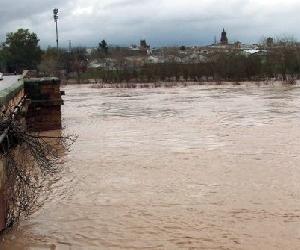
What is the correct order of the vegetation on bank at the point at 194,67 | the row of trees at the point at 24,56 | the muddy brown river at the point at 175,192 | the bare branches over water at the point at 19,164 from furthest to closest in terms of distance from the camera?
the row of trees at the point at 24,56 → the vegetation on bank at the point at 194,67 → the muddy brown river at the point at 175,192 → the bare branches over water at the point at 19,164

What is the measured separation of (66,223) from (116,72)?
191 ft

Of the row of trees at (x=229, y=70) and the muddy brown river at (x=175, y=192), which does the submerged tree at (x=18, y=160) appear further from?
the row of trees at (x=229, y=70)

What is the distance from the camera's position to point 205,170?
14.0 meters

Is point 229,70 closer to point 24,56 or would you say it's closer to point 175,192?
point 24,56

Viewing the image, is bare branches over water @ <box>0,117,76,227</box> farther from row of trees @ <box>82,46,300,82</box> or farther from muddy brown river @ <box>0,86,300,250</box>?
row of trees @ <box>82,46,300,82</box>

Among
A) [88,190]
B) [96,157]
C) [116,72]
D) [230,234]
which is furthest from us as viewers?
[116,72]

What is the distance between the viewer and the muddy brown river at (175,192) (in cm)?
909

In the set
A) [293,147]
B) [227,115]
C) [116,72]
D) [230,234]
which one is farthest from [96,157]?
[116,72]

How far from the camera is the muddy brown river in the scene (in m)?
9.09

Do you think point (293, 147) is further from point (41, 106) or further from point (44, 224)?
point (41, 106)

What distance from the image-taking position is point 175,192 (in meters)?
11.9

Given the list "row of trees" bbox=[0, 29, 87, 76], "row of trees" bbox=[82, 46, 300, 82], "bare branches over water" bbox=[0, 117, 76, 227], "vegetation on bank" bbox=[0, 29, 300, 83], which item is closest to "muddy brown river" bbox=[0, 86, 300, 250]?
"bare branches over water" bbox=[0, 117, 76, 227]

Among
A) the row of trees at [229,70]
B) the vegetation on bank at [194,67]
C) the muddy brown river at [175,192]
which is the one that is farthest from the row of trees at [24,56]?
the muddy brown river at [175,192]

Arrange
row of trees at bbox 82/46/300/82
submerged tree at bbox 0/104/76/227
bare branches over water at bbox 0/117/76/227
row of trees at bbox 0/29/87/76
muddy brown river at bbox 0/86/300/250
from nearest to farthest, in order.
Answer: submerged tree at bbox 0/104/76/227 → bare branches over water at bbox 0/117/76/227 → muddy brown river at bbox 0/86/300/250 → row of trees at bbox 82/46/300/82 → row of trees at bbox 0/29/87/76
